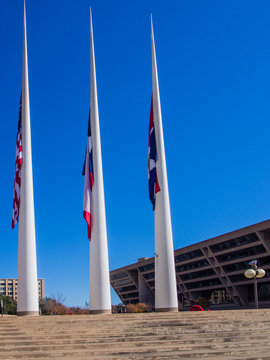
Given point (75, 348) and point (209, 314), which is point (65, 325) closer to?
point (75, 348)

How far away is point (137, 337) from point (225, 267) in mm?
66573

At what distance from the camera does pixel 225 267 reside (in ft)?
275

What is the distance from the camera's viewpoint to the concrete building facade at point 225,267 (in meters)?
74.2

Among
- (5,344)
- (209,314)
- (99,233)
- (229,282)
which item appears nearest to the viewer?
(5,344)

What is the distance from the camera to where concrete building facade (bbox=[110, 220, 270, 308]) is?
243 ft

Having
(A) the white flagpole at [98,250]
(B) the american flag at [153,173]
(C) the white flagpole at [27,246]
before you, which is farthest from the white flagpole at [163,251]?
(C) the white flagpole at [27,246]

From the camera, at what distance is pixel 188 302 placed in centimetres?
10025

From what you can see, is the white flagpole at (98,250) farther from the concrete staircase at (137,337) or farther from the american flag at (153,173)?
the concrete staircase at (137,337)

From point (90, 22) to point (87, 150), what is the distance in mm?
9245

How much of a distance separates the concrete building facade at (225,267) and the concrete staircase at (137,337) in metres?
48.2

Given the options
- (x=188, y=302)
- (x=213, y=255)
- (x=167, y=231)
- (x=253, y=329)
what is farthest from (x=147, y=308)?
(x=253, y=329)

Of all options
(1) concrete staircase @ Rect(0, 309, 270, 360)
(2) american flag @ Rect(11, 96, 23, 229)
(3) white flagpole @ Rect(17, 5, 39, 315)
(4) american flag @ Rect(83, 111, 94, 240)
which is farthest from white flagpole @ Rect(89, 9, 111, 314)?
(1) concrete staircase @ Rect(0, 309, 270, 360)

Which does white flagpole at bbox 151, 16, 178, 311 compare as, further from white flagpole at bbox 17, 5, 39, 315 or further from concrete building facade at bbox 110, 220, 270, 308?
concrete building facade at bbox 110, 220, 270, 308

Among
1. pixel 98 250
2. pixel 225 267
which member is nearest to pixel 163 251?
pixel 98 250
